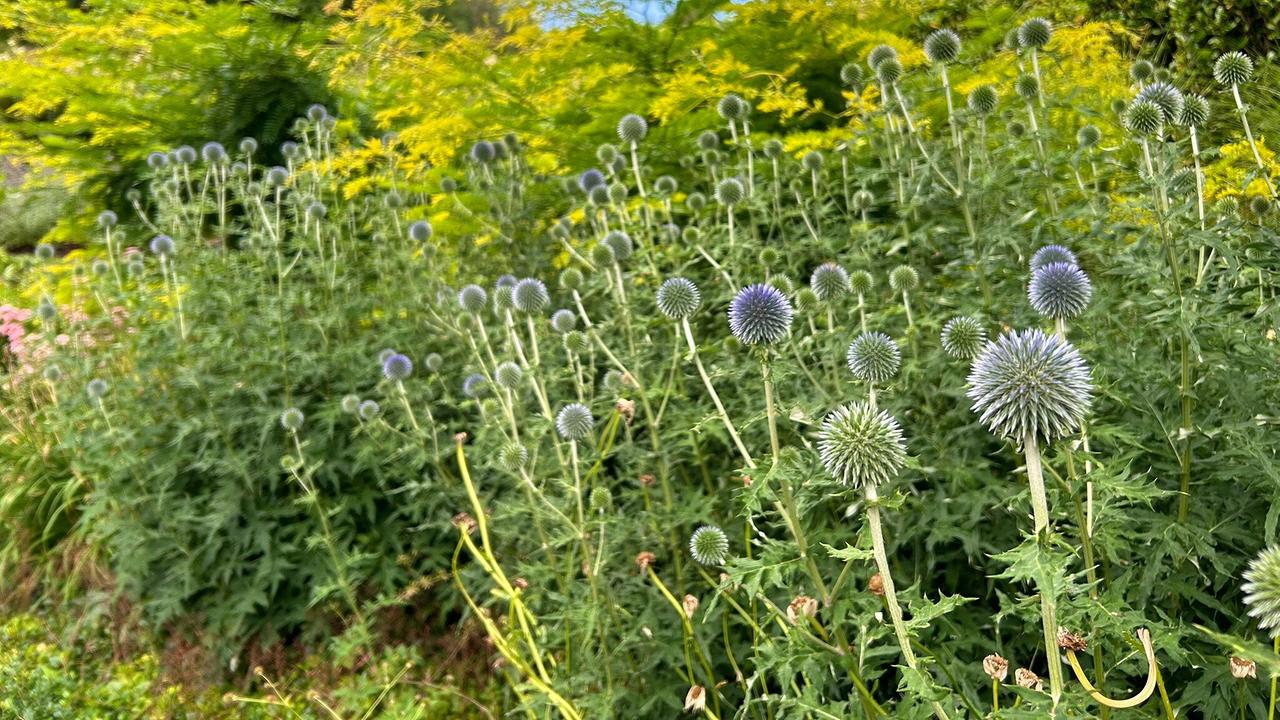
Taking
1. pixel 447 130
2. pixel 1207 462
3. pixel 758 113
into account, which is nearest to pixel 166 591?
pixel 447 130

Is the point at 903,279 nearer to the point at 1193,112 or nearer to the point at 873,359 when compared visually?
the point at 873,359

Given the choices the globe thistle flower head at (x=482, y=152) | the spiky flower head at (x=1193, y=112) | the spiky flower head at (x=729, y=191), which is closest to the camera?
the spiky flower head at (x=1193, y=112)

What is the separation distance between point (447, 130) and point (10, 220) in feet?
29.9

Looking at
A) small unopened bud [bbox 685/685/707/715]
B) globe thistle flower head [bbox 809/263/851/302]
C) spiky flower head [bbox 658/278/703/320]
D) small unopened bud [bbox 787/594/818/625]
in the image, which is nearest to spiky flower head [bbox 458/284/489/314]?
spiky flower head [bbox 658/278/703/320]

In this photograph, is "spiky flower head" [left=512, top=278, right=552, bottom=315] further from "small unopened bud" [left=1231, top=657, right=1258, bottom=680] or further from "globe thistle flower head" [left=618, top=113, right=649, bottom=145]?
"small unopened bud" [left=1231, top=657, right=1258, bottom=680]

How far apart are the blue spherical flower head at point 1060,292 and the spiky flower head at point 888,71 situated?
1.43 metres

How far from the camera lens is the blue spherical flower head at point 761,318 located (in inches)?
76.1

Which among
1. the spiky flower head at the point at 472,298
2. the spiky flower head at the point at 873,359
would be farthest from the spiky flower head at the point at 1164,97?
the spiky flower head at the point at 472,298

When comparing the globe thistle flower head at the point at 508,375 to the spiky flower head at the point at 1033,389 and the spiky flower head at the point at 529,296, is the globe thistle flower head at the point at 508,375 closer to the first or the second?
the spiky flower head at the point at 529,296

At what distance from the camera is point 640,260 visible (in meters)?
3.27

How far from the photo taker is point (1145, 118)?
2168 mm

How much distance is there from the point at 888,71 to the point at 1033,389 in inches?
80.8

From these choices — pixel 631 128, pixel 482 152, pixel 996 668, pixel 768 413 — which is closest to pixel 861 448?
pixel 768 413

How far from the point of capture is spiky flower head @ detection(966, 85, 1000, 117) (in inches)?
111
